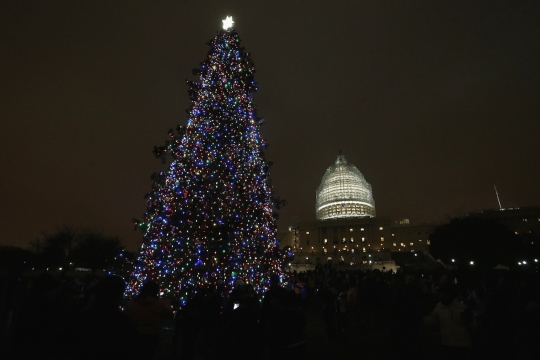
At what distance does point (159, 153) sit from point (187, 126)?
1.59 metres

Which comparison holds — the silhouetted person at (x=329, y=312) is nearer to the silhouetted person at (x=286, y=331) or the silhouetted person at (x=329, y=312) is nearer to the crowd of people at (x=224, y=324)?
the crowd of people at (x=224, y=324)

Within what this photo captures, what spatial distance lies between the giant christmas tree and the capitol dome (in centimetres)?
Result: 10056

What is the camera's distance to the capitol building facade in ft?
316

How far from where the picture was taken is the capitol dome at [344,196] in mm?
114625

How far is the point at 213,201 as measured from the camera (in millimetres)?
11867

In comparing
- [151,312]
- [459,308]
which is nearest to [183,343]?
[151,312]

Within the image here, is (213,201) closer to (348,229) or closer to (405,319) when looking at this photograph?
(405,319)

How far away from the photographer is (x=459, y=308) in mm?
5570

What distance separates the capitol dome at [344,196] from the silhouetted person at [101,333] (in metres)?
110

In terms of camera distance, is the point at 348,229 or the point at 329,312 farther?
the point at 348,229

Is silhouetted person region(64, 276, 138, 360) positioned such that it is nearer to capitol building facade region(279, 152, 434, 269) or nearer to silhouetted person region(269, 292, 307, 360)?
silhouetted person region(269, 292, 307, 360)

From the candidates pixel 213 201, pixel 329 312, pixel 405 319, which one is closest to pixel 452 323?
pixel 405 319

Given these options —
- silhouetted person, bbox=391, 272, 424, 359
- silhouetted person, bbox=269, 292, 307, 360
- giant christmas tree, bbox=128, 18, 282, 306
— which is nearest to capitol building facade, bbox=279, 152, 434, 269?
giant christmas tree, bbox=128, 18, 282, 306

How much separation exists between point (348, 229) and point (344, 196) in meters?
13.9
